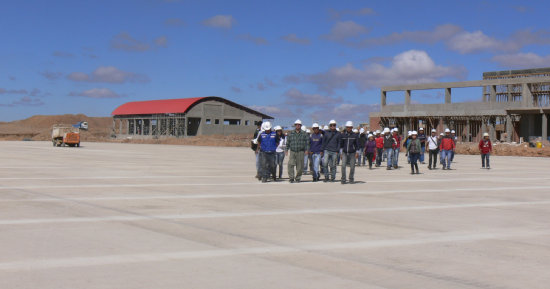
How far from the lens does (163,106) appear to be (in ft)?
280

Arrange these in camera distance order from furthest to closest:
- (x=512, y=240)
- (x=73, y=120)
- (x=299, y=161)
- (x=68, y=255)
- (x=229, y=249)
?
1. (x=73, y=120)
2. (x=299, y=161)
3. (x=512, y=240)
4. (x=229, y=249)
5. (x=68, y=255)

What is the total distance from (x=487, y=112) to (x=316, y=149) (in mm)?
44490

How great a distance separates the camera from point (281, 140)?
61.6 ft

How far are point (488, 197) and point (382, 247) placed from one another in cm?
739

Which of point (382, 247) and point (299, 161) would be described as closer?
point (382, 247)

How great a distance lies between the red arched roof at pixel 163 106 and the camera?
79.9 m

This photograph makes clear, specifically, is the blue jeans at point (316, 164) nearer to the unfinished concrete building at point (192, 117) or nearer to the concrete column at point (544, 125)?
the concrete column at point (544, 125)

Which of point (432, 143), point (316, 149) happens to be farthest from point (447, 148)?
point (316, 149)

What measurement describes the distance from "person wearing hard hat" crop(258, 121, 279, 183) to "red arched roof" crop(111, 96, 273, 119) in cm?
6158

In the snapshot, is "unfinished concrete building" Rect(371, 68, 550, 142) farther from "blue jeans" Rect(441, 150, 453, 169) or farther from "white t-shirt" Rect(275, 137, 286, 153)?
"white t-shirt" Rect(275, 137, 286, 153)

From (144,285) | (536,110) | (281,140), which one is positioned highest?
(536,110)

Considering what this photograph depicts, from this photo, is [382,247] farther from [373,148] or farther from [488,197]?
[373,148]

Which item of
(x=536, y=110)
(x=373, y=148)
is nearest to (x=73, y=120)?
(x=536, y=110)

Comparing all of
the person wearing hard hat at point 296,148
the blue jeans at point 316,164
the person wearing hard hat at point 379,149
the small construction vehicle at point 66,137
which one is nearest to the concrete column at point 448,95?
the person wearing hard hat at point 379,149
